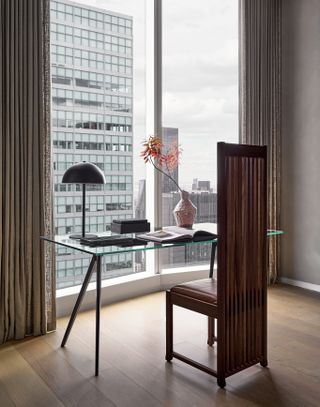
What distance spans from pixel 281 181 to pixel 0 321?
9.42ft

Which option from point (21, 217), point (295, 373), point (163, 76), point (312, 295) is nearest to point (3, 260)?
point (21, 217)

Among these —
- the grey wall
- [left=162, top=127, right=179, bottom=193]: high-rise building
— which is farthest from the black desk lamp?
the grey wall

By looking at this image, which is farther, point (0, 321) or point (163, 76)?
point (163, 76)

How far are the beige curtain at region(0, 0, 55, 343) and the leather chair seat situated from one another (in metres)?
1.05

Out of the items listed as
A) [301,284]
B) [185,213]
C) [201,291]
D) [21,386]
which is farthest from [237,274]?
[301,284]

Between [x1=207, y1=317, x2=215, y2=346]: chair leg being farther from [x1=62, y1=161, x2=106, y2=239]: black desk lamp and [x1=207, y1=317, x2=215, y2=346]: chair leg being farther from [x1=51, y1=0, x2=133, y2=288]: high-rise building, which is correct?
[x1=51, y1=0, x2=133, y2=288]: high-rise building

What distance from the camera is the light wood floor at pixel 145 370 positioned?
2119 mm

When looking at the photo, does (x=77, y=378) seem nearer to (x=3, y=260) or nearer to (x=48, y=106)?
(x=3, y=260)

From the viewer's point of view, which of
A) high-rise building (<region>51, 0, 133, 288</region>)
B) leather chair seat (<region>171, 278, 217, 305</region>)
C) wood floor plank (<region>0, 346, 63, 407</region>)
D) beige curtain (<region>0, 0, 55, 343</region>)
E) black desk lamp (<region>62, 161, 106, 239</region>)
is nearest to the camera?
wood floor plank (<region>0, 346, 63, 407</region>)

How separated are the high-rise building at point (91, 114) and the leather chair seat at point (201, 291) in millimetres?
1351

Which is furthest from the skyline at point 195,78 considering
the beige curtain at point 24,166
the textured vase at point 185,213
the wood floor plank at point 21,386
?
the wood floor plank at point 21,386

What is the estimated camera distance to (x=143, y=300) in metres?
3.72

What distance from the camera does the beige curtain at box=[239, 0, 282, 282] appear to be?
4.08 metres

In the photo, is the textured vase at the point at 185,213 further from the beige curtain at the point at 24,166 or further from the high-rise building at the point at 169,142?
the high-rise building at the point at 169,142
